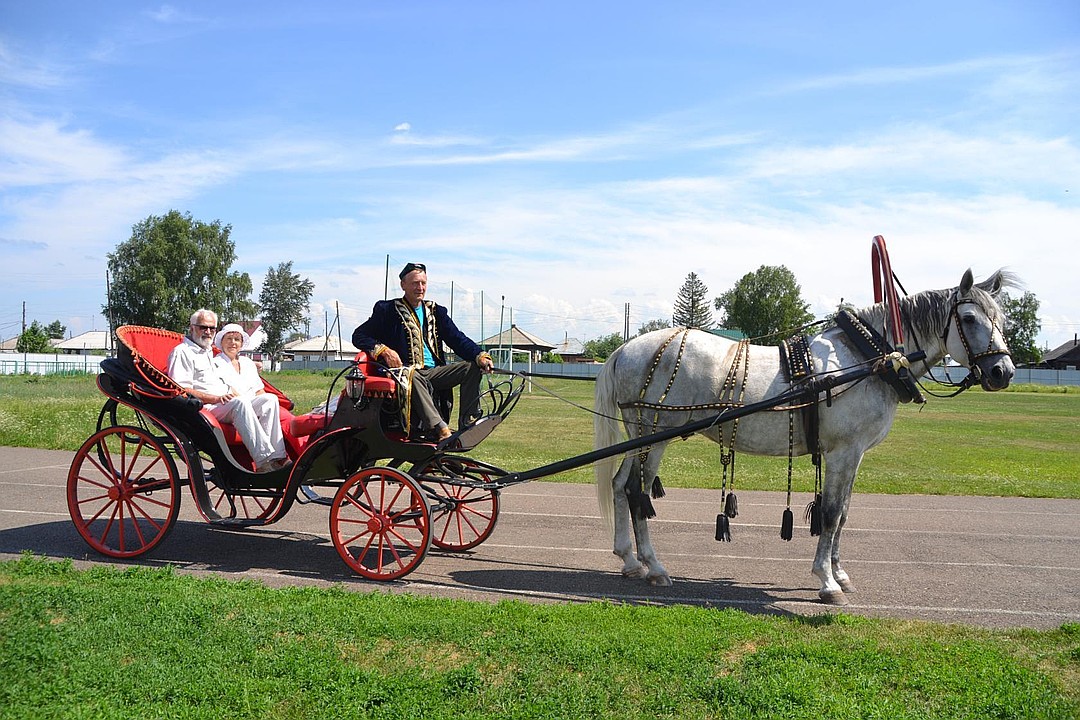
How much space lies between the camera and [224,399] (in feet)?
24.1

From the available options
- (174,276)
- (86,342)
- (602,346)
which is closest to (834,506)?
(174,276)

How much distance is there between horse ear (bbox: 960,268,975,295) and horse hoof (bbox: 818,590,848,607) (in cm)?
252

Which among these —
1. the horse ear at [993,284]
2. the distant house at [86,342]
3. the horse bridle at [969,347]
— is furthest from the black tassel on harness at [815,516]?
the distant house at [86,342]

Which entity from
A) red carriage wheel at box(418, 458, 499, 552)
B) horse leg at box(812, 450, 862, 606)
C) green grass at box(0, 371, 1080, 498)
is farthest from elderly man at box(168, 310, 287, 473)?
horse leg at box(812, 450, 862, 606)

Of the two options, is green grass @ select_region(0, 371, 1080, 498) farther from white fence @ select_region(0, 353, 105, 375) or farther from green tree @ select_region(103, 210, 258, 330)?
white fence @ select_region(0, 353, 105, 375)

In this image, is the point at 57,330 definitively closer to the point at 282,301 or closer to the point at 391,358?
the point at 282,301

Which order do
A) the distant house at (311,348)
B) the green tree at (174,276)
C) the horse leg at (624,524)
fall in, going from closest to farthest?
the horse leg at (624,524)
the green tree at (174,276)
the distant house at (311,348)

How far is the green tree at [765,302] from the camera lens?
7950 cm

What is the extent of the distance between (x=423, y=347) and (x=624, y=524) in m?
2.33

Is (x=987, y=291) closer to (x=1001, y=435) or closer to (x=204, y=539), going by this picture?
(x=204, y=539)

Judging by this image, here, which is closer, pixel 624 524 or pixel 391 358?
pixel 391 358

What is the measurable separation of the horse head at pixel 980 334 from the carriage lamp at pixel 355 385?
4.66m

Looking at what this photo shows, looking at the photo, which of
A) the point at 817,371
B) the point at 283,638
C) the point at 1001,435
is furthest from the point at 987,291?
the point at 1001,435

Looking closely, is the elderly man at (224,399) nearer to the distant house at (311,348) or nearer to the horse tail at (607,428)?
the horse tail at (607,428)
